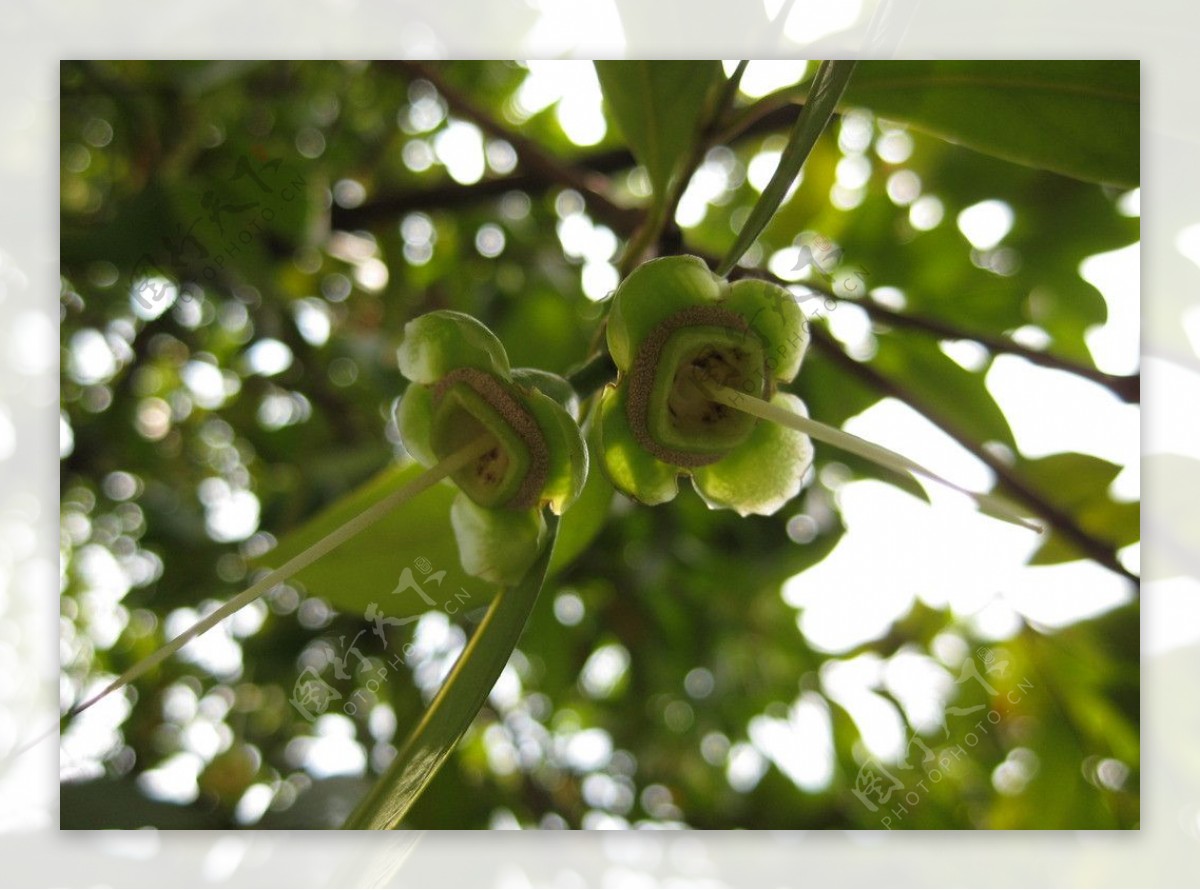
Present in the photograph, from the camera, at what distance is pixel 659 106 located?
871 millimetres

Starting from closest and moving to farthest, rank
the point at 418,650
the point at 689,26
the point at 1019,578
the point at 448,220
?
the point at 689,26
the point at 1019,578
the point at 418,650
the point at 448,220

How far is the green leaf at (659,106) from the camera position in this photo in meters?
0.84

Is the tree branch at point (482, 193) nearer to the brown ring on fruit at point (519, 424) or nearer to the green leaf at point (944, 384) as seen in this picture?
the green leaf at point (944, 384)

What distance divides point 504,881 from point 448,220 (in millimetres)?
831

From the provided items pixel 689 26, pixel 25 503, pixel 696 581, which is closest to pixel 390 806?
pixel 25 503

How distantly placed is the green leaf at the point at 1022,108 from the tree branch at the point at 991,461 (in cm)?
28

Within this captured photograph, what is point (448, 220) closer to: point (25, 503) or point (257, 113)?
point (257, 113)

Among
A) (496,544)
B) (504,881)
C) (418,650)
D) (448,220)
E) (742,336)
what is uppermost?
(448,220)

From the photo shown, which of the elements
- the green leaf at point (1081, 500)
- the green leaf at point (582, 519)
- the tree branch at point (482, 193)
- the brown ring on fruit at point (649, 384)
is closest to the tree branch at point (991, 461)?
the green leaf at point (1081, 500)

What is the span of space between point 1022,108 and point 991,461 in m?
0.36

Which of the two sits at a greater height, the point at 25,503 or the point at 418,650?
the point at 25,503

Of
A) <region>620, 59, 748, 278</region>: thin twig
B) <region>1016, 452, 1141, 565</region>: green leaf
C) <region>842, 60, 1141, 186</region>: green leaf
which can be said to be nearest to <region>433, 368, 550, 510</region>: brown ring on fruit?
<region>620, 59, 748, 278</region>: thin twig

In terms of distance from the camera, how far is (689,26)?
956 millimetres

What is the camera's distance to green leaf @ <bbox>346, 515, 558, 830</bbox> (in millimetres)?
596
